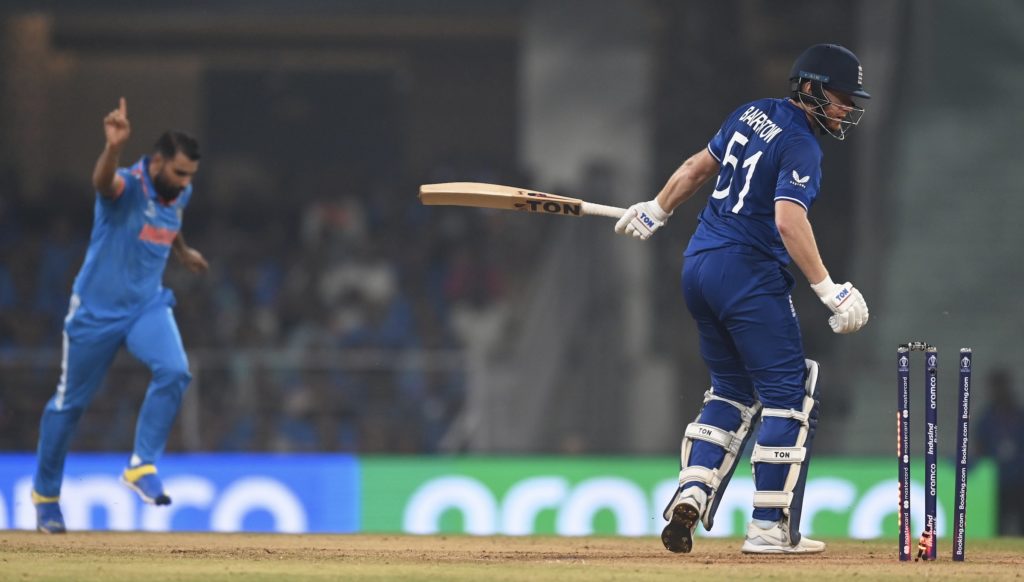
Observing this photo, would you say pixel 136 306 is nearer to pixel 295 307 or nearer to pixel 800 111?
pixel 800 111

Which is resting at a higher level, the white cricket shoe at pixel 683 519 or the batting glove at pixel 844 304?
the batting glove at pixel 844 304

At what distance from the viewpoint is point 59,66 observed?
16.8 meters

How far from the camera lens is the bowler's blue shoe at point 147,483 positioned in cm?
684

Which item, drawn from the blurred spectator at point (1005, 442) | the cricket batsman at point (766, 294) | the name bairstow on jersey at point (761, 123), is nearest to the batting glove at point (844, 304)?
the cricket batsman at point (766, 294)

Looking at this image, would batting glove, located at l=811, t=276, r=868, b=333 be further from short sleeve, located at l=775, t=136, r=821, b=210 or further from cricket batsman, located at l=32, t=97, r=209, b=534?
cricket batsman, located at l=32, t=97, r=209, b=534

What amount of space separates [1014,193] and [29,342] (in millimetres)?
8514

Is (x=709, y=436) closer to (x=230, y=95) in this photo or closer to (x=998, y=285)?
(x=998, y=285)

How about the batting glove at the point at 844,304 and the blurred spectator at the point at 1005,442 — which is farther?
the blurred spectator at the point at 1005,442

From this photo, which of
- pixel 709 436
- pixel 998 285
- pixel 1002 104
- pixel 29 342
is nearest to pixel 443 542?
pixel 709 436

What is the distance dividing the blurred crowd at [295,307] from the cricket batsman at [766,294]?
5.85m

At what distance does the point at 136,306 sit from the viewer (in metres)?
7.00

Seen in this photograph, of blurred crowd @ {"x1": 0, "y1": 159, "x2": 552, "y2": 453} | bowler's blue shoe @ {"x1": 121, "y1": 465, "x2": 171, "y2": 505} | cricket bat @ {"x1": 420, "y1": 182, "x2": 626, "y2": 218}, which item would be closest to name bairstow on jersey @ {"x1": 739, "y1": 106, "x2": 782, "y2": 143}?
cricket bat @ {"x1": 420, "y1": 182, "x2": 626, "y2": 218}

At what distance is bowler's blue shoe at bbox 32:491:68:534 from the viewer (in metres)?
7.14

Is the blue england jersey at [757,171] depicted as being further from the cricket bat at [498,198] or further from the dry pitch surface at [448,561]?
the dry pitch surface at [448,561]
